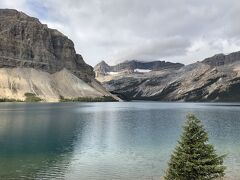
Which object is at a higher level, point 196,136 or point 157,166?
point 196,136

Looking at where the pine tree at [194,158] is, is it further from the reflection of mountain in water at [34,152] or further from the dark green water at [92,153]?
the reflection of mountain in water at [34,152]

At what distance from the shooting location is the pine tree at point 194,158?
3484cm

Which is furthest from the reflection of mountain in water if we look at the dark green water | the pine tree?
the pine tree

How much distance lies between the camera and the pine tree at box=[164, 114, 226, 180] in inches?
1372

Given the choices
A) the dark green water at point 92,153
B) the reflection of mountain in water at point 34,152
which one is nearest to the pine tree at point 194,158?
the dark green water at point 92,153

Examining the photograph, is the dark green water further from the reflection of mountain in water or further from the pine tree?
the pine tree

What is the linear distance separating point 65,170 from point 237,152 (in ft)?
115

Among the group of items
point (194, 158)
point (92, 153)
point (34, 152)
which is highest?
point (194, 158)

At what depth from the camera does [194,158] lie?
35156 millimetres

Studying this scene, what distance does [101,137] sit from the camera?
98.0 metres

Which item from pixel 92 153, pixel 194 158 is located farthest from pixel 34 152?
pixel 194 158

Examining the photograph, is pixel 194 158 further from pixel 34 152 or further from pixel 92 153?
pixel 34 152

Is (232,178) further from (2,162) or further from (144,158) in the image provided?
(2,162)

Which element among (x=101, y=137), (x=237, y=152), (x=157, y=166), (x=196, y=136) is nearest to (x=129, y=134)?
(x=101, y=137)
